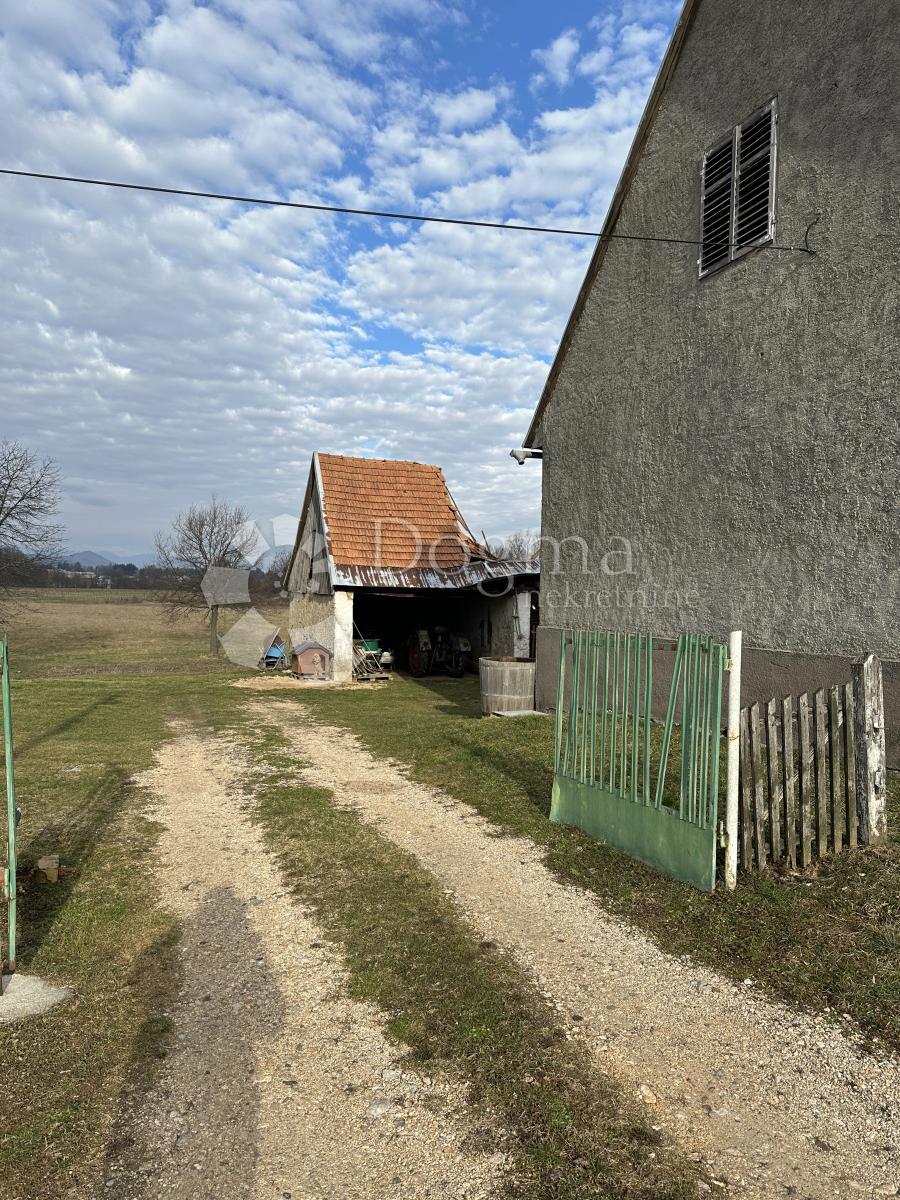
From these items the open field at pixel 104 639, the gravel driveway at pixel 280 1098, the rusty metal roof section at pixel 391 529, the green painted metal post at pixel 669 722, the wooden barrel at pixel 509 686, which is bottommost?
the open field at pixel 104 639

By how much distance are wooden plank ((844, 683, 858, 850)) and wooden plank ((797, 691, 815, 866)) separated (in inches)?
12.7

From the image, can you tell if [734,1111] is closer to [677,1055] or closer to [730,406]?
[677,1055]

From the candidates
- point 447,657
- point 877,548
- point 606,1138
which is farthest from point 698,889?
point 447,657

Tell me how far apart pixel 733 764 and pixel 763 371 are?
561 cm

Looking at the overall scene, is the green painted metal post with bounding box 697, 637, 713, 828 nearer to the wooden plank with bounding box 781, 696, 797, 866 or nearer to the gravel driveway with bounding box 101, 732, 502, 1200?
the wooden plank with bounding box 781, 696, 797, 866

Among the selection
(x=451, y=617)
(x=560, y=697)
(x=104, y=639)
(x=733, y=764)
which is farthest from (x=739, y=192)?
(x=104, y=639)

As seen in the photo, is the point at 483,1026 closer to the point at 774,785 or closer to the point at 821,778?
the point at 774,785

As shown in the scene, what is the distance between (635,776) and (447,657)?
16.6m

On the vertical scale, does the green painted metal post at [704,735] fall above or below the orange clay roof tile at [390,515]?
below

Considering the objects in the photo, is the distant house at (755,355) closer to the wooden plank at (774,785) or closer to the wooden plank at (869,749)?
the wooden plank at (869,749)

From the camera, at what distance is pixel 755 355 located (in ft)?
29.3

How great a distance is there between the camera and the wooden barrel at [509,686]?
43.3 feet

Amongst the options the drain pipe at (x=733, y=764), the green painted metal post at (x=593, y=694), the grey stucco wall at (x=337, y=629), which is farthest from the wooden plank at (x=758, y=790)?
the grey stucco wall at (x=337, y=629)

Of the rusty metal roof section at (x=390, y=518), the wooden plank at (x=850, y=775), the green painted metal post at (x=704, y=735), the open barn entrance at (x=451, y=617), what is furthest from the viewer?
the rusty metal roof section at (x=390, y=518)
